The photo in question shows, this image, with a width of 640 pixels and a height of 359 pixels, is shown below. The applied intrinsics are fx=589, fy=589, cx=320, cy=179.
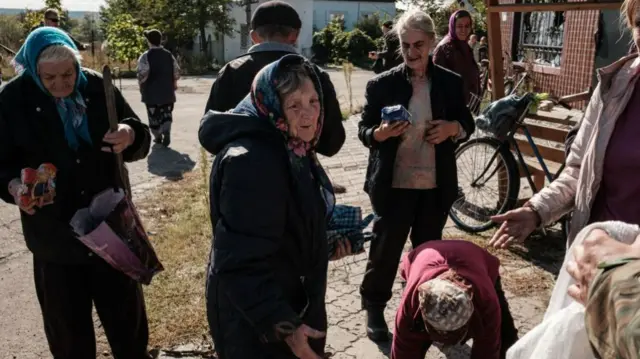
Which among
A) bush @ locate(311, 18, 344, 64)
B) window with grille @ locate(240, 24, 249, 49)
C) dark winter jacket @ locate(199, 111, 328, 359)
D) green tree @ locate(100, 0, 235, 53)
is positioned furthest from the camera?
window with grille @ locate(240, 24, 249, 49)

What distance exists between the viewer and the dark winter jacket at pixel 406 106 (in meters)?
3.39

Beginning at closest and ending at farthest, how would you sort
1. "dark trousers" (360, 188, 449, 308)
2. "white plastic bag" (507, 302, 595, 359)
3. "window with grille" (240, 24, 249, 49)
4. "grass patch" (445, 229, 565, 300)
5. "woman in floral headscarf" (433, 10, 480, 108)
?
1. "white plastic bag" (507, 302, 595, 359)
2. "dark trousers" (360, 188, 449, 308)
3. "grass patch" (445, 229, 565, 300)
4. "woman in floral headscarf" (433, 10, 480, 108)
5. "window with grille" (240, 24, 249, 49)

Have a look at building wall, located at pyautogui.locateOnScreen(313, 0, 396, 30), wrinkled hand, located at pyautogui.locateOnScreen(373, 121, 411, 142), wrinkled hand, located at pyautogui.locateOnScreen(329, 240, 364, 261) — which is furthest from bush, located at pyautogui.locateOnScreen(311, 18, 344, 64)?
wrinkled hand, located at pyautogui.locateOnScreen(329, 240, 364, 261)

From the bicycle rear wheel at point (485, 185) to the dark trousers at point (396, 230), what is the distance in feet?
5.47

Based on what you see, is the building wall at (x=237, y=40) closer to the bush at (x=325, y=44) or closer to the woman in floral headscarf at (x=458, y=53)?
the bush at (x=325, y=44)

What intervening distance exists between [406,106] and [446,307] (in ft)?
4.64

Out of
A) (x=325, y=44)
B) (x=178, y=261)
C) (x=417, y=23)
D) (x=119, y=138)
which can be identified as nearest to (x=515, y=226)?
(x=417, y=23)

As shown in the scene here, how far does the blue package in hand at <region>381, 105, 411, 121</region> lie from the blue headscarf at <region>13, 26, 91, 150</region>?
1.50 metres

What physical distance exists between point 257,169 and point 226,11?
34542mm

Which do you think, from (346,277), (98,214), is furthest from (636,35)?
(346,277)

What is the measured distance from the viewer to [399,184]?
3.41 meters

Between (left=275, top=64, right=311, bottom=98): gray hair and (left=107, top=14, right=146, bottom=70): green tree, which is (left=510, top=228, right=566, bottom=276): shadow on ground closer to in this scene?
(left=275, top=64, right=311, bottom=98): gray hair

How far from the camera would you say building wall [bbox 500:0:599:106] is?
34.1ft

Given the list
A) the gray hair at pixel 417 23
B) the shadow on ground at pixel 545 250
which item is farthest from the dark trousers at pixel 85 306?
the shadow on ground at pixel 545 250
